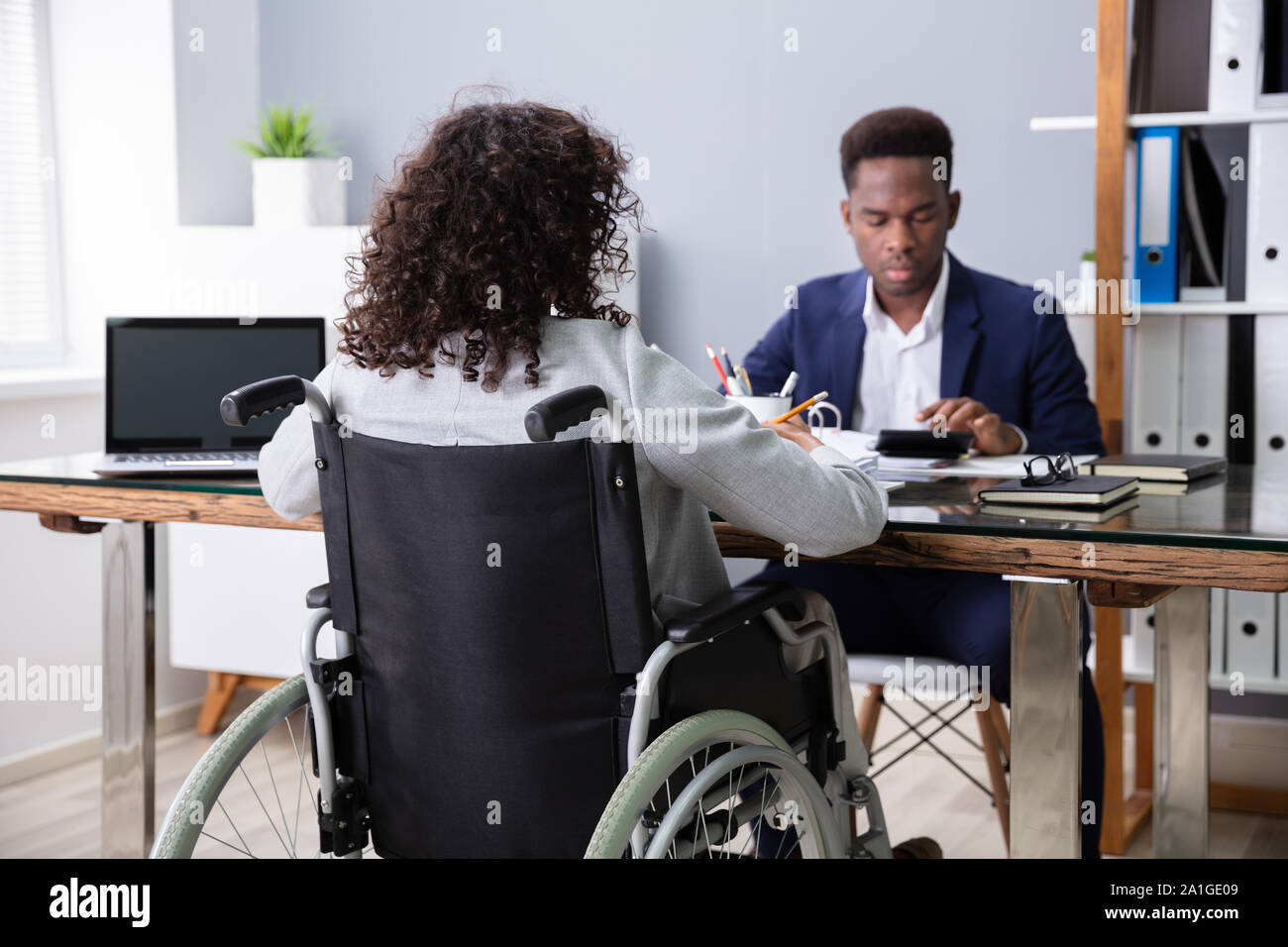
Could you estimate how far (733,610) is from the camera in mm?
1449

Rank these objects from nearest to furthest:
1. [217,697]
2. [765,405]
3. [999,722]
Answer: [765,405]
[999,722]
[217,697]

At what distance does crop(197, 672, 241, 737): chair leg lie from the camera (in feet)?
11.5

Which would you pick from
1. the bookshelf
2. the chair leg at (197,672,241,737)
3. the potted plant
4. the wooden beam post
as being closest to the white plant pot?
the potted plant

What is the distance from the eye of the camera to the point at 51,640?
3.21 m

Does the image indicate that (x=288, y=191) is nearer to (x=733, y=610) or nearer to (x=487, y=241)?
(x=487, y=241)

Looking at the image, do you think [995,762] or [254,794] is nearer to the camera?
[995,762]

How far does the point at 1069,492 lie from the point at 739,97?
2230 mm

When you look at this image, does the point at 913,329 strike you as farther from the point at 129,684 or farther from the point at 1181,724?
the point at 129,684

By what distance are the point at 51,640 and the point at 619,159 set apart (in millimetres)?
2263

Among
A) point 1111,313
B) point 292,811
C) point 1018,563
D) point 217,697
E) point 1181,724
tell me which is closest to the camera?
point 1018,563

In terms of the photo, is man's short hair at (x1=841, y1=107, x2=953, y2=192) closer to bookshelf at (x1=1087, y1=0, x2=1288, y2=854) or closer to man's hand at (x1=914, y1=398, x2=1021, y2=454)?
bookshelf at (x1=1087, y1=0, x2=1288, y2=854)

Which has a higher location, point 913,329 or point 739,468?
point 913,329

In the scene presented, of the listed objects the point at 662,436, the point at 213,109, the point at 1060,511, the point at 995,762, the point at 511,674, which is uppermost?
the point at 213,109

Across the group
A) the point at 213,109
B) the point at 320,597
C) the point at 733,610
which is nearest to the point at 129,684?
the point at 320,597
